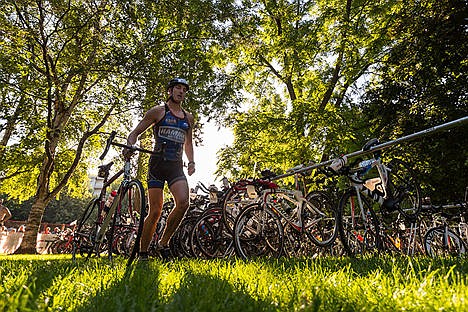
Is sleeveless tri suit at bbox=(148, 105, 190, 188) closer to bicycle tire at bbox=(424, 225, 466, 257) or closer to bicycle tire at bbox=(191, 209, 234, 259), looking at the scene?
bicycle tire at bbox=(191, 209, 234, 259)

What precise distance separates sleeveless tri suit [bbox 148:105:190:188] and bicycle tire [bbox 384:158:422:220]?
2.66 meters

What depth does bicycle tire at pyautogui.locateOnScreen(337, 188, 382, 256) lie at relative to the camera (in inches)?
176

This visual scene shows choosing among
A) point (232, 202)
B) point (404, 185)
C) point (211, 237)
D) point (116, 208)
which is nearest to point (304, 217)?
point (232, 202)

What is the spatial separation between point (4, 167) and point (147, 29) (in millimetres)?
7862

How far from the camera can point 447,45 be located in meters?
12.2

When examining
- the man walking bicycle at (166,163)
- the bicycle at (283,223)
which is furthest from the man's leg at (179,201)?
the bicycle at (283,223)

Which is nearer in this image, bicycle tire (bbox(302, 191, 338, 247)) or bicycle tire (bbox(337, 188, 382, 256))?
bicycle tire (bbox(337, 188, 382, 256))

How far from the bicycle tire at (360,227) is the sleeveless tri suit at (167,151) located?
6.54 ft

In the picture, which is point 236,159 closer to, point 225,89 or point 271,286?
point 225,89

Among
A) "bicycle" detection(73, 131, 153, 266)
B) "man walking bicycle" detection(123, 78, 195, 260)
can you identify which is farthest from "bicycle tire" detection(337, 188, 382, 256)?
"bicycle" detection(73, 131, 153, 266)

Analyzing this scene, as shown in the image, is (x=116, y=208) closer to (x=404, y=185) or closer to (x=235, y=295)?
(x=235, y=295)

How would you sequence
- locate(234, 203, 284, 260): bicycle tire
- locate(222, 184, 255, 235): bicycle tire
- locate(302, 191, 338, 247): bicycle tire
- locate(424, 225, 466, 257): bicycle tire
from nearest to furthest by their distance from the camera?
locate(234, 203, 284, 260): bicycle tire
locate(302, 191, 338, 247): bicycle tire
locate(222, 184, 255, 235): bicycle tire
locate(424, 225, 466, 257): bicycle tire

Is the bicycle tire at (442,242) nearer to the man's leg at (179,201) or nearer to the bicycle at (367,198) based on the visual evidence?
the bicycle at (367,198)

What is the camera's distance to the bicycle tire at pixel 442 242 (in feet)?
19.1
